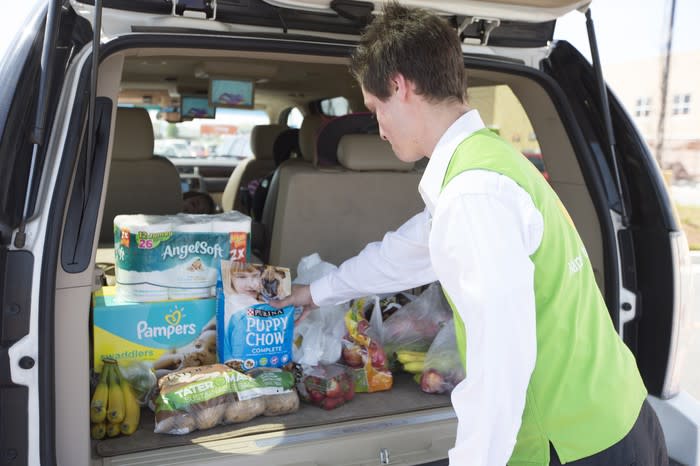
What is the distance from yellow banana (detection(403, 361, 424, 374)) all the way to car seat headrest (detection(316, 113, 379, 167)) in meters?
0.97

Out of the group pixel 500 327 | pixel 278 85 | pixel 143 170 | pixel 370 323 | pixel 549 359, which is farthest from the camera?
pixel 278 85

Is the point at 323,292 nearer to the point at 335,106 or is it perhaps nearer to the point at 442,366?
the point at 442,366

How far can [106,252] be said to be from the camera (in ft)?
10.9

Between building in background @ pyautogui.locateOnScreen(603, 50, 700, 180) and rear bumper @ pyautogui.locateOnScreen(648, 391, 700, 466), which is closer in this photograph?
rear bumper @ pyautogui.locateOnScreen(648, 391, 700, 466)

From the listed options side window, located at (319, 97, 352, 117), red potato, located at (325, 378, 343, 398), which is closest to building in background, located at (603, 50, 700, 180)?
side window, located at (319, 97, 352, 117)

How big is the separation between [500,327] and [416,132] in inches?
18.2

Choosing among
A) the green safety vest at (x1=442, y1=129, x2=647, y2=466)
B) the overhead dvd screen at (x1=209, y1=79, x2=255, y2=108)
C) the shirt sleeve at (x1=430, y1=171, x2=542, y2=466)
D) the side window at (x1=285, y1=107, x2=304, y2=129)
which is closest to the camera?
the shirt sleeve at (x1=430, y1=171, x2=542, y2=466)

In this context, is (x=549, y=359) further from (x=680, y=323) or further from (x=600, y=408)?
(x=680, y=323)

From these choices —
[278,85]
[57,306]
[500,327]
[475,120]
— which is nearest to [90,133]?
[57,306]

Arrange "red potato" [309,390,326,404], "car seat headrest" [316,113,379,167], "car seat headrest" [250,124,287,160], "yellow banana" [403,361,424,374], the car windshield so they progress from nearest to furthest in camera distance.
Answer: "red potato" [309,390,326,404]
"yellow banana" [403,361,424,374]
"car seat headrest" [316,113,379,167]
"car seat headrest" [250,124,287,160]
the car windshield

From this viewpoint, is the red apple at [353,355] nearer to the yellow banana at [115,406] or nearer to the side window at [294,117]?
the yellow banana at [115,406]

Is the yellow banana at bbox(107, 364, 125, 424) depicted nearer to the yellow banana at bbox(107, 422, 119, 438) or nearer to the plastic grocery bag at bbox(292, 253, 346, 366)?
the yellow banana at bbox(107, 422, 119, 438)

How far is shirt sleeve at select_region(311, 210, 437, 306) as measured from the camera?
1965 mm

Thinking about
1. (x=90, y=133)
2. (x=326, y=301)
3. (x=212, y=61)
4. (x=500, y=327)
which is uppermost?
(x=212, y=61)
